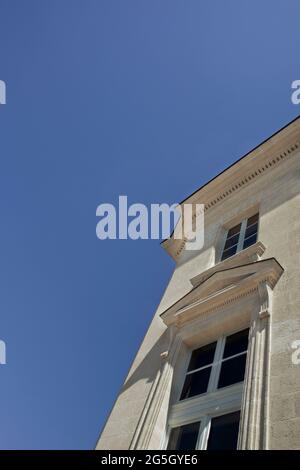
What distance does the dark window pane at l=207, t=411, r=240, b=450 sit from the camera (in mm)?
4977

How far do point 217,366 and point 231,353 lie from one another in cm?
35

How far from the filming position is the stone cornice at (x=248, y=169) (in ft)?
35.7

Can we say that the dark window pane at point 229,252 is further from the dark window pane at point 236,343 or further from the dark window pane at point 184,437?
the dark window pane at point 184,437

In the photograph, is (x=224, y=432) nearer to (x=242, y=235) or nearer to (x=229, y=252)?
(x=229, y=252)

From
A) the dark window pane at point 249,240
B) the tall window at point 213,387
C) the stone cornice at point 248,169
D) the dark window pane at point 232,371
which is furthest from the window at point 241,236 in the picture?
the dark window pane at point 232,371

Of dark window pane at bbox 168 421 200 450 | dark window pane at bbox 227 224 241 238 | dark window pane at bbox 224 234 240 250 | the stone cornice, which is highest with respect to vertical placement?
the stone cornice

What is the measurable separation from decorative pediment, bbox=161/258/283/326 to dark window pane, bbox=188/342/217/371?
2.24 ft

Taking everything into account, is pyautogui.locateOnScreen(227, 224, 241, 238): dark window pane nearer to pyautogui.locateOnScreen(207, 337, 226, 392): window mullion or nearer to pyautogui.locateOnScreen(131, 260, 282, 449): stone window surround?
pyautogui.locateOnScreen(131, 260, 282, 449): stone window surround

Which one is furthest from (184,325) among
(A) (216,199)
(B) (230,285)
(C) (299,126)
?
(C) (299,126)

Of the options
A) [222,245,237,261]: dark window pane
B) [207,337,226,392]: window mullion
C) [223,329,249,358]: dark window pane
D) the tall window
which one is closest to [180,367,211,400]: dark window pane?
the tall window

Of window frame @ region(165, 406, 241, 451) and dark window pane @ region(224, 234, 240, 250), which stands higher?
dark window pane @ region(224, 234, 240, 250)
